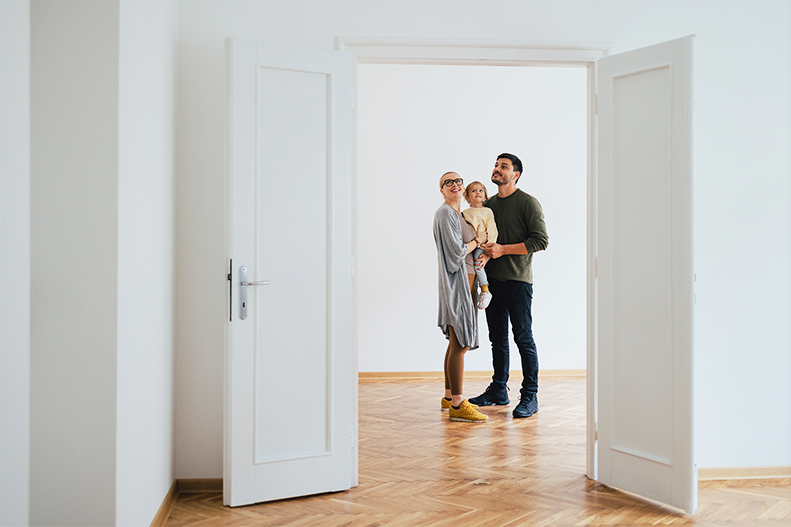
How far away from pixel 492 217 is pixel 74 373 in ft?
10.7

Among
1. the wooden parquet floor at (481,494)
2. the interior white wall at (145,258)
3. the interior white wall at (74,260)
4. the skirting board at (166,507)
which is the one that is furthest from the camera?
the wooden parquet floor at (481,494)

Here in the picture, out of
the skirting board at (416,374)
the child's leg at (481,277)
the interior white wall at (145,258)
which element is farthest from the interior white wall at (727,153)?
the skirting board at (416,374)

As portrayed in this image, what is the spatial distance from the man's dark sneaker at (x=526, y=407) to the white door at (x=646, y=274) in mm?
1435

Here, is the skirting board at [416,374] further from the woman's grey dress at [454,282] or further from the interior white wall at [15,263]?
the interior white wall at [15,263]

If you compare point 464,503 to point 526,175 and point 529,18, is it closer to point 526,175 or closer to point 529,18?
point 529,18

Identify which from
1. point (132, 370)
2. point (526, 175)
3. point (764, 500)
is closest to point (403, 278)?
point (526, 175)

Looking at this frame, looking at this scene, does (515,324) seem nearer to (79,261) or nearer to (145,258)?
(145,258)

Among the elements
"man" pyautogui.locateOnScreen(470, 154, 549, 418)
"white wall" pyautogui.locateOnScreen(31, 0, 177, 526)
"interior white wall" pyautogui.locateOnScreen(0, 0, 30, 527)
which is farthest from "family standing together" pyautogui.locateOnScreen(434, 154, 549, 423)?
"interior white wall" pyautogui.locateOnScreen(0, 0, 30, 527)

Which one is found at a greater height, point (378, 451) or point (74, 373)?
point (74, 373)

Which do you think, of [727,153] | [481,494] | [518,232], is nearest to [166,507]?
[481,494]

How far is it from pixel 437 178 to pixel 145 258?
413cm

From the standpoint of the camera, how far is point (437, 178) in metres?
6.05

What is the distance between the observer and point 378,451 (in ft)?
11.7

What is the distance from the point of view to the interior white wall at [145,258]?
1938 millimetres
